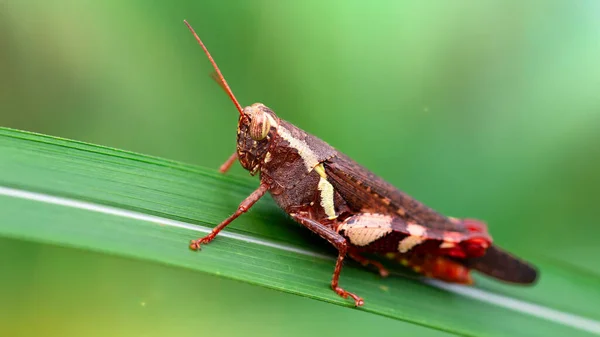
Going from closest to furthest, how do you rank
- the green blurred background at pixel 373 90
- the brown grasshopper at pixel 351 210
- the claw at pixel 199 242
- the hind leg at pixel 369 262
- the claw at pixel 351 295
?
the claw at pixel 199 242 < the claw at pixel 351 295 < the brown grasshopper at pixel 351 210 < the hind leg at pixel 369 262 < the green blurred background at pixel 373 90

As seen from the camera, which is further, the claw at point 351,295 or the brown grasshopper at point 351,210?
the brown grasshopper at point 351,210

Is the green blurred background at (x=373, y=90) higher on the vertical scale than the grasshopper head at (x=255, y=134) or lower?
higher

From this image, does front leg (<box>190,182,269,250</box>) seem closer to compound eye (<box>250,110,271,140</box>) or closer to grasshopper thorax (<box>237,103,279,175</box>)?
grasshopper thorax (<box>237,103,279,175</box>)

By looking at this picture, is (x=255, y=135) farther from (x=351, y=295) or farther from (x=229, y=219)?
(x=351, y=295)

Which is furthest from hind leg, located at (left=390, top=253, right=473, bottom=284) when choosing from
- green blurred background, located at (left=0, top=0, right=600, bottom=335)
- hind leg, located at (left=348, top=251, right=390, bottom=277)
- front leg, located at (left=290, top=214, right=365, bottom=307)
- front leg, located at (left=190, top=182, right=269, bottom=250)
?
front leg, located at (left=190, top=182, right=269, bottom=250)

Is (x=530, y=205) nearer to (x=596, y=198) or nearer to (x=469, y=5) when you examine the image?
(x=596, y=198)

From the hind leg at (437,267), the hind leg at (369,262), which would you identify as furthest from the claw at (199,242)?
the hind leg at (437,267)

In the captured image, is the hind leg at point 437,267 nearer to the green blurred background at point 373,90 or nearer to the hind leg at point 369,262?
the hind leg at point 369,262

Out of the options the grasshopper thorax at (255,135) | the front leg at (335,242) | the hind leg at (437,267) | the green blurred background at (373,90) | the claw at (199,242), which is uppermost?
the green blurred background at (373,90)
